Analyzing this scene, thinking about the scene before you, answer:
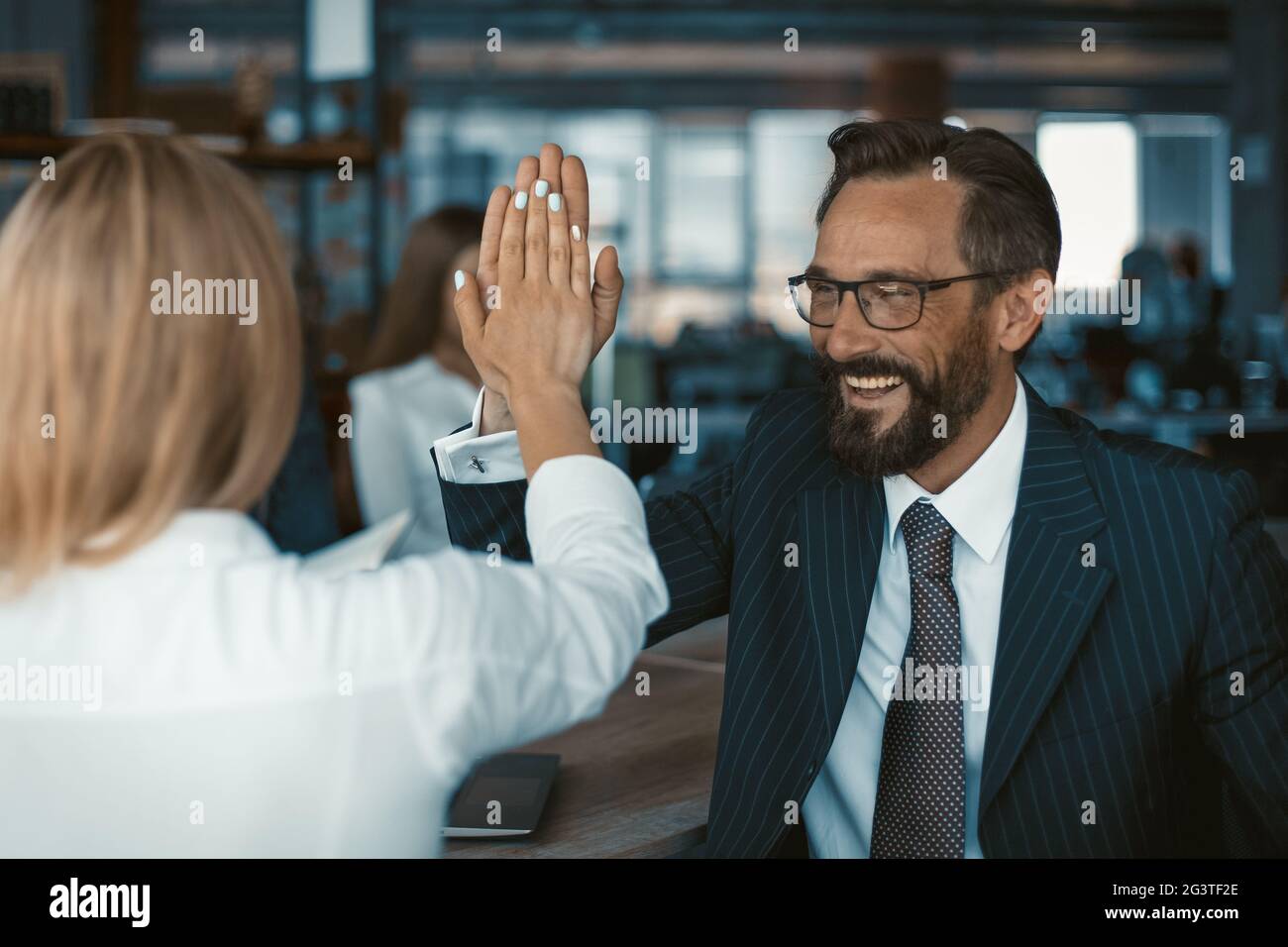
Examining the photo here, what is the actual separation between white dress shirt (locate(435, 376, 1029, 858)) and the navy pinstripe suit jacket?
33 millimetres

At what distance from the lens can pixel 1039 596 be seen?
137cm

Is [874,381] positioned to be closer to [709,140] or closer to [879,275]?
[879,275]

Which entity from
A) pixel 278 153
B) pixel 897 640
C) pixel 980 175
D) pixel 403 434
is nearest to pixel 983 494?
pixel 897 640

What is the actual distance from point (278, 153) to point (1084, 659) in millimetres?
3396

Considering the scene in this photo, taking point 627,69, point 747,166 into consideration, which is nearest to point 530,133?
point 627,69

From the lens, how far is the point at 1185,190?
514 inches

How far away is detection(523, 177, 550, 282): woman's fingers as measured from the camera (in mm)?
1094

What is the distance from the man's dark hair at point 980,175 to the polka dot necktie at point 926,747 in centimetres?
41

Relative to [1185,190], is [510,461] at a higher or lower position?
lower

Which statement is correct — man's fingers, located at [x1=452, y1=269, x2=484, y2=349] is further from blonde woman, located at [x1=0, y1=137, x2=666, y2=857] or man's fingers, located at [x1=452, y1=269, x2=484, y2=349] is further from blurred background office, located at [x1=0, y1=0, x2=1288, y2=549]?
blurred background office, located at [x1=0, y1=0, x2=1288, y2=549]

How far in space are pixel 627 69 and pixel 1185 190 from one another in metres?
5.72

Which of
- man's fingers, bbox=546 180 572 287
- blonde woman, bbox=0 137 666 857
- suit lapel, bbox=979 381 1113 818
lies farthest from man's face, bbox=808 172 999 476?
blonde woman, bbox=0 137 666 857
